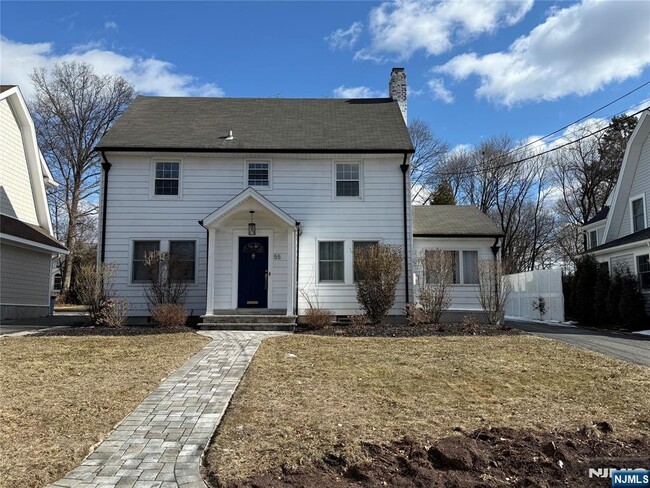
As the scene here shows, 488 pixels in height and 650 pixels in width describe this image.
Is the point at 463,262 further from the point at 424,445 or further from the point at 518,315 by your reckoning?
the point at 424,445

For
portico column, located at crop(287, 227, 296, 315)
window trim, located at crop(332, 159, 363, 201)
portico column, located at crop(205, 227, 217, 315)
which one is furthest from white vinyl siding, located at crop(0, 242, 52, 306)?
window trim, located at crop(332, 159, 363, 201)

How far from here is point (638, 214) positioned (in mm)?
19984

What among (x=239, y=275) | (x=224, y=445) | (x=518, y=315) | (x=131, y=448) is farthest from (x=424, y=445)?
(x=518, y=315)

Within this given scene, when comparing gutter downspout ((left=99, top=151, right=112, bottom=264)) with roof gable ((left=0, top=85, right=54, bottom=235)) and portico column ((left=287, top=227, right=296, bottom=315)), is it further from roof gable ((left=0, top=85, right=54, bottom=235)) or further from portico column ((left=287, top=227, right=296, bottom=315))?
portico column ((left=287, top=227, right=296, bottom=315))

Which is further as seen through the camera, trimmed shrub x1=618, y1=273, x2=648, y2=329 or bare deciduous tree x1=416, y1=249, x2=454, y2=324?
trimmed shrub x1=618, y1=273, x2=648, y2=329

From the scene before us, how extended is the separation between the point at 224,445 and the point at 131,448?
0.87 m

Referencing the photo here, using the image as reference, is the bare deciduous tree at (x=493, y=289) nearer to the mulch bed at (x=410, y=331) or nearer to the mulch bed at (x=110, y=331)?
the mulch bed at (x=410, y=331)

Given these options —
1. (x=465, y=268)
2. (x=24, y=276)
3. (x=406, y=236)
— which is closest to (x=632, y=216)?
(x=465, y=268)

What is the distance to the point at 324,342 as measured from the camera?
35.9 feet

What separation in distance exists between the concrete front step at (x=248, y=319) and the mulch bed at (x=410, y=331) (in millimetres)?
451

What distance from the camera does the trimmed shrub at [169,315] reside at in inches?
519

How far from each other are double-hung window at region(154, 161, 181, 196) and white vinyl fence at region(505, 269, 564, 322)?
489 inches

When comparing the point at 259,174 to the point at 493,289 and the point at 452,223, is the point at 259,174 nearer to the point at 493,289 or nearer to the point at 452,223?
the point at 452,223

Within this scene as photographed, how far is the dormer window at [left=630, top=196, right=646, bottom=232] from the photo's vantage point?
19.5 metres
